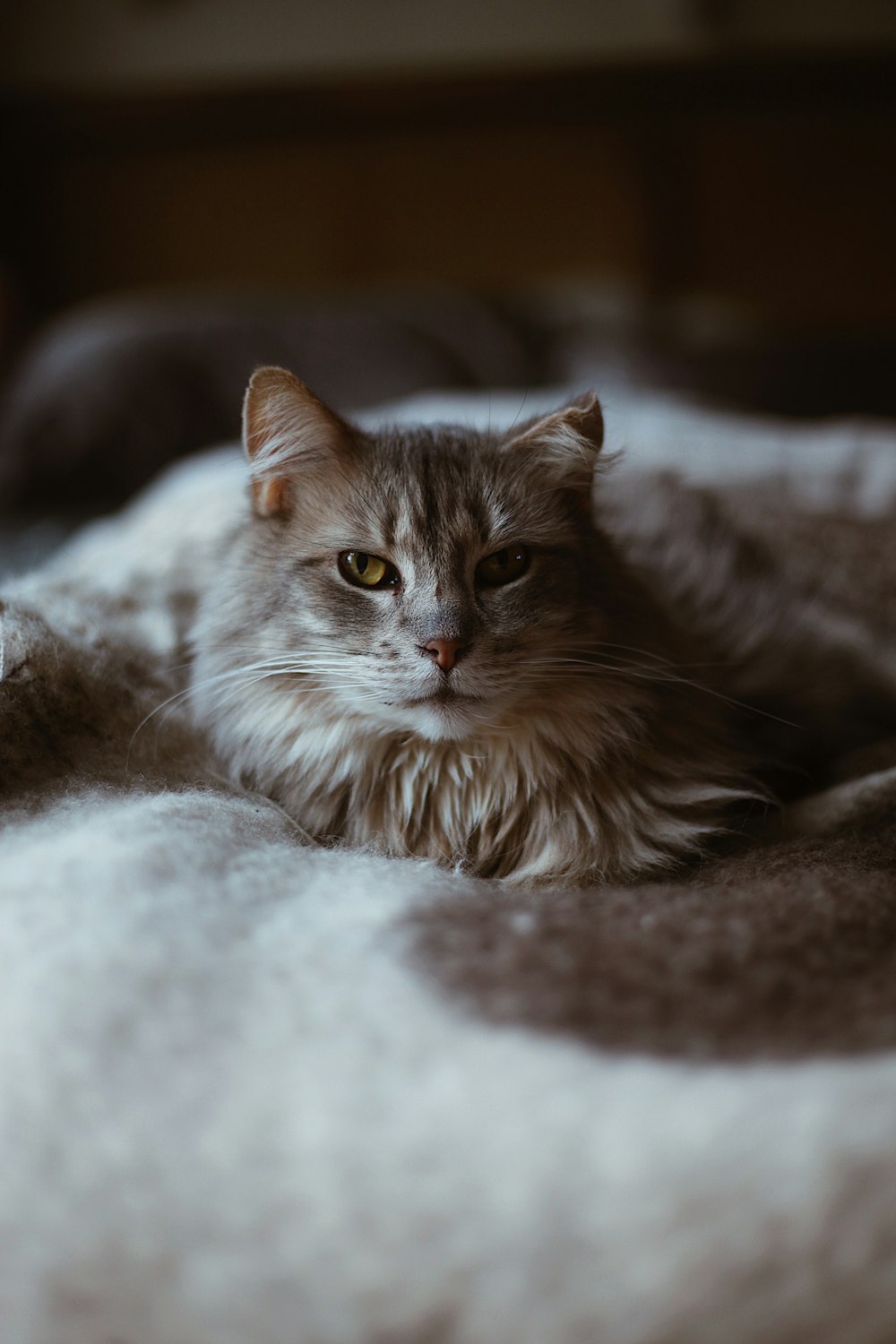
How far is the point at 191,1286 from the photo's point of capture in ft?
2.25

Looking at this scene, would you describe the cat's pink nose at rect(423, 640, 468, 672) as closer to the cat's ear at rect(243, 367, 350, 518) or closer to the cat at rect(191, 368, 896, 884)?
the cat at rect(191, 368, 896, 884)

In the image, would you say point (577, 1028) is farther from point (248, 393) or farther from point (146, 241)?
point (146, 241)

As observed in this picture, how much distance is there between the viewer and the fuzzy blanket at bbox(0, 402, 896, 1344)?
640 millimetres

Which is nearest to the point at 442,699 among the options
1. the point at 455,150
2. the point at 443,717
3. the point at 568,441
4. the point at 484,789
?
the point at 443,717

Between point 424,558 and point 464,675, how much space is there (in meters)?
0.15

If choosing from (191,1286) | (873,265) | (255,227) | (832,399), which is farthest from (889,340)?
(191,1286)

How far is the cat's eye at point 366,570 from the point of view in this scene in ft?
3.71

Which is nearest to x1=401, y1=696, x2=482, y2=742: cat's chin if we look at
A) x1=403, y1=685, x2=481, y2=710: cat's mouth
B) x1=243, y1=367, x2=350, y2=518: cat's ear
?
x1=403, y1=685, x2=481, y2=710: cat's mouth

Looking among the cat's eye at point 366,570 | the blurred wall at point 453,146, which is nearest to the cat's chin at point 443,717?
the cat's eye at point 366,570

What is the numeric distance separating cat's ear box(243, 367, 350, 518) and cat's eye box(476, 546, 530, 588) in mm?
220

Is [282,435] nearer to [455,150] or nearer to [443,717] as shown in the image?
[443,717]

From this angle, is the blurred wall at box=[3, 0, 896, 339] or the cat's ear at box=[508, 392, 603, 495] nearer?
the cat's ear at box=[508, 392, 603, 495]

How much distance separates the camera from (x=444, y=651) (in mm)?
1021

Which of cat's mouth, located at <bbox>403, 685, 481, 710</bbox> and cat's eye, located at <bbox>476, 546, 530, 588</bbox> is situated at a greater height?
cat's eye, located at <bbox>476, 546, 530, 588</bbox>
